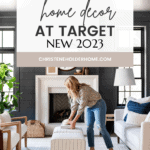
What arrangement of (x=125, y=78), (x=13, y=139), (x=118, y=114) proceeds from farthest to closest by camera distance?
1. (x=125, y=78)
2. (x=118, y=114)
3. (x=13, y=139)

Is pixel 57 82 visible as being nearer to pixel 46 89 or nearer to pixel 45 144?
pixel 46 89

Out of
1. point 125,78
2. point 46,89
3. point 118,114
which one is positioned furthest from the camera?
point 46,89

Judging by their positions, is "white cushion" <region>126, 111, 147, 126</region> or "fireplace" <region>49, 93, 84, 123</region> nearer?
"white cushion" <region>126, 111, 147, 126</region>

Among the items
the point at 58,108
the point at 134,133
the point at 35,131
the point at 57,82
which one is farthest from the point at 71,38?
the point at 134,133

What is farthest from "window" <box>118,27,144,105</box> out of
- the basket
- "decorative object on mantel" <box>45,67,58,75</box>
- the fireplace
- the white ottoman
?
the white ottoman

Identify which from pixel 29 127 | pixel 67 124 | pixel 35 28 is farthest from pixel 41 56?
pixel 67 124

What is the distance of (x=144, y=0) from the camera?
4742 mm

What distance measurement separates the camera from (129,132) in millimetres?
3434

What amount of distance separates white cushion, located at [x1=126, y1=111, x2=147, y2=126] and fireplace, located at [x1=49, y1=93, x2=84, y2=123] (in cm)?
171

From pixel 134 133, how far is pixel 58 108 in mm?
2519

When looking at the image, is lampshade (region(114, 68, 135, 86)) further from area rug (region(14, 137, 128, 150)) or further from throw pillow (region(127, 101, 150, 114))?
area rug (region(14, 137, 128, 150))

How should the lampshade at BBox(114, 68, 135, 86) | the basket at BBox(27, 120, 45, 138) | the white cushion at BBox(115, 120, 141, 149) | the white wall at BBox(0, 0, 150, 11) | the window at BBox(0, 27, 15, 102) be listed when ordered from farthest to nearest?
1. the window at BBox(0, 27, 15, 102)
2. the basket at BBox(27, 120, 45, 138)
3. the white wall at BBox(0, 0, 150, 11)
4. the lampshade at BBox(114, 68, 135, 86)
5. the white cushion at BBox(115, 120, 141, 149)

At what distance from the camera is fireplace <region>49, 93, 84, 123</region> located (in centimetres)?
543

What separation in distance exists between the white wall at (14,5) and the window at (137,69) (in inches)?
21.8
